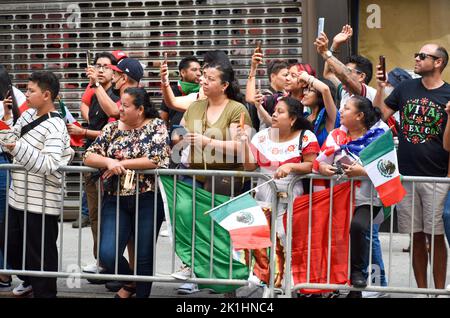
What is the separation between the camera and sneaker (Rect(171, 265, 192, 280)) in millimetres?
8440

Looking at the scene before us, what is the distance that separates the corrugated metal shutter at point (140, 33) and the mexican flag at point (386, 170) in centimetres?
465

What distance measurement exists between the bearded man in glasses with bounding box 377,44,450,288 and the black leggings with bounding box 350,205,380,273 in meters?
0.44

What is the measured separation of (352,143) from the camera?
8.35 m

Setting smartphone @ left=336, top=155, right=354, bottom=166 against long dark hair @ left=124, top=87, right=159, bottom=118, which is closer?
smartphone @ left=336, top=155, right=354, bottom=166

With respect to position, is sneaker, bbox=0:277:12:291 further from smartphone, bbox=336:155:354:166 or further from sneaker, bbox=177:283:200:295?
smartphone, bbox=336:155:354:166

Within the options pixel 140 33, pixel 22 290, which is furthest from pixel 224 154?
pixel 140 33

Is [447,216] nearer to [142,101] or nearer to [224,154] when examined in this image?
[224,154]

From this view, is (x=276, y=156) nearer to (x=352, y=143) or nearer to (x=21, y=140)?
(x=352, y=143)

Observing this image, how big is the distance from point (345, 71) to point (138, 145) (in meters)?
1.91

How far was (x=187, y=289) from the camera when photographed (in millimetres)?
9344

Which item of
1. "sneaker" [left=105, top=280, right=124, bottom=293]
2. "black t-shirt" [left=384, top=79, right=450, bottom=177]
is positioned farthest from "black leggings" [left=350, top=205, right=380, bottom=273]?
"sneaker" [left=105, top=280, right=124, bottom=293]

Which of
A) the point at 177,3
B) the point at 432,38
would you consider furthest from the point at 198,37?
the point at 432,38

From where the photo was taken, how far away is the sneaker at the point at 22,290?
30.3ft

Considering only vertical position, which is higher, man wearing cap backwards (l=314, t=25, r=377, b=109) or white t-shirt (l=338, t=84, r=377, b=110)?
man wearing cap backwards (l=314, t=25, r=377, b=109)
